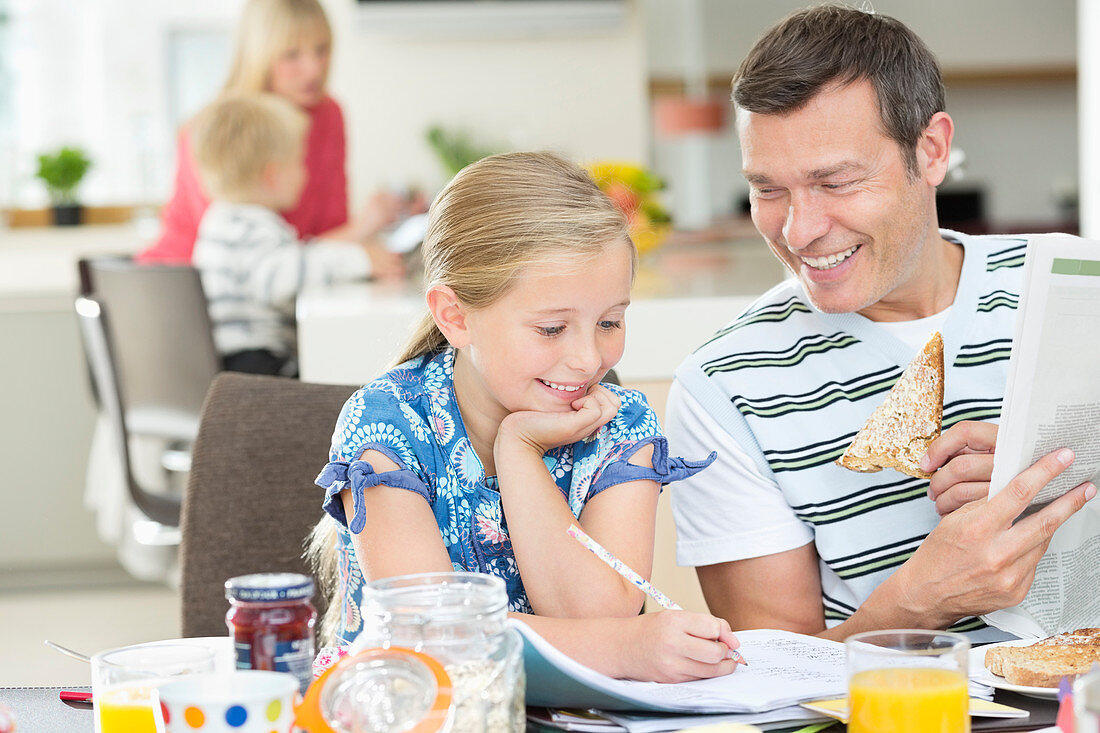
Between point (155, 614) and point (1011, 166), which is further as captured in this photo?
point (1011, 166)

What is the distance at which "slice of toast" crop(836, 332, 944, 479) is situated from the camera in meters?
1.16

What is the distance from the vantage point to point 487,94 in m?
4.88

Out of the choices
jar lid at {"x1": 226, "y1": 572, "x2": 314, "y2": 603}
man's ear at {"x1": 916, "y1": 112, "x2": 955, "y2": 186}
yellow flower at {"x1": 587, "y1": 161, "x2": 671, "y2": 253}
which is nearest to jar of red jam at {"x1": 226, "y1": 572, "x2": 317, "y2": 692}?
jar lid at {"x1": 226, "y1": 572, "x2": 314, "y2": 603}

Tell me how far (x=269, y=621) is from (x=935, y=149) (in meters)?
0.96

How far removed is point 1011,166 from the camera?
22.6 ft

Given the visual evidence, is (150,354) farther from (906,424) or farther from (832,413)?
(906,424)

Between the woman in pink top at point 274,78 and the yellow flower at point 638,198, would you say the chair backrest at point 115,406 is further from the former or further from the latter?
the yellow flower at point 638,198

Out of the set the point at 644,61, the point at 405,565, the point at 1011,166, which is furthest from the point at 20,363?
the point at 1011,166

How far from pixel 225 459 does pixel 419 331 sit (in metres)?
0.30

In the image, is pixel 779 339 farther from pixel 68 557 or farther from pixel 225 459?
pixel 68 557

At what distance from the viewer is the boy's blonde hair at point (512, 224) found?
1194 mm

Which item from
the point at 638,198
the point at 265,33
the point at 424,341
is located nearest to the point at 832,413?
the point at 424,341

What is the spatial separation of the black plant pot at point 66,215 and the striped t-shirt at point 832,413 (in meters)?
3.93

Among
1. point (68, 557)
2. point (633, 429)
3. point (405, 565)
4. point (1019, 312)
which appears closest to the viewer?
point (1019, 312)
